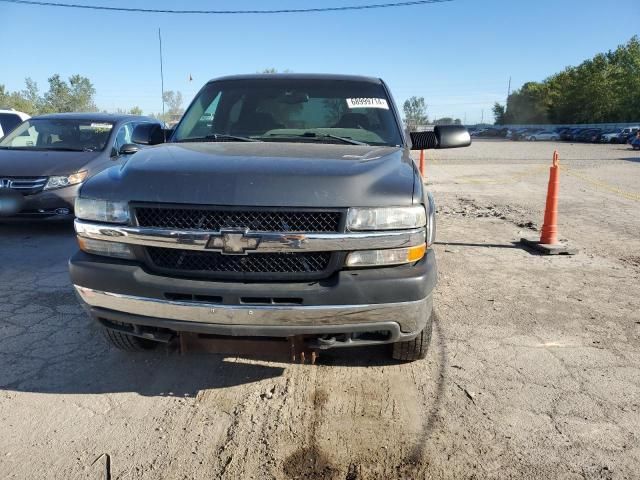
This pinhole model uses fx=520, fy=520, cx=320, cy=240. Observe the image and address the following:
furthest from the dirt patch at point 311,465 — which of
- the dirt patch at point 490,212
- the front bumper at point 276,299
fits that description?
the dirt patch at point 490,212

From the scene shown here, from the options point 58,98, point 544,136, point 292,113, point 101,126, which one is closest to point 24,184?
point 101,126

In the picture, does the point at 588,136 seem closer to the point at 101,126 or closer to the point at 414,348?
the point at 101,126

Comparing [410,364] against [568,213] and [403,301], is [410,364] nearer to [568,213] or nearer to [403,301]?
[403,301]

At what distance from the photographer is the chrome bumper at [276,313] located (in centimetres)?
248

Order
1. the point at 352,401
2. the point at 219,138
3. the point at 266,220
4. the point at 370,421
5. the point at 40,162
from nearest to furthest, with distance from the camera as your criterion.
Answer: the point at 266,220 < the point at 370,421 < the point at 352,401 < the point at 219,138 < the point at 40,162

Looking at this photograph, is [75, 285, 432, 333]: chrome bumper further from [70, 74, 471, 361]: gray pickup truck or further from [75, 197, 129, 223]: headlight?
[75, 197, 129, 223]: headlight

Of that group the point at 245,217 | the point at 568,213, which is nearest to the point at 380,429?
the point at 245,217

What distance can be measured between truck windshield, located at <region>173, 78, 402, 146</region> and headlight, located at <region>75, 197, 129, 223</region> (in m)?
1.15

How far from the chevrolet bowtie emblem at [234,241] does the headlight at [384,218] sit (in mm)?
475

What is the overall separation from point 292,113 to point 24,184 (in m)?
4.52

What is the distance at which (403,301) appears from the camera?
8.32ft

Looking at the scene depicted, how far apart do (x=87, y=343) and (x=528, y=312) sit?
346 cm

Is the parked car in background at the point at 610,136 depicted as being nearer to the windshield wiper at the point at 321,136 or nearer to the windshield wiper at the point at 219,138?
the windshield wiper at the point at 321,136

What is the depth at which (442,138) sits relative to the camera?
4.27 m
